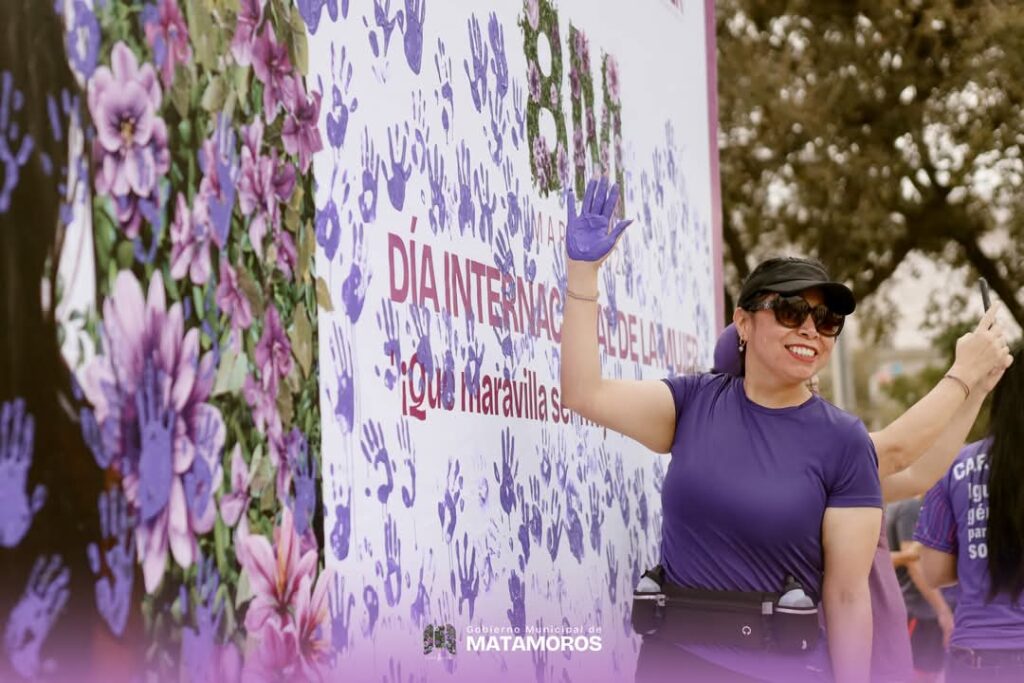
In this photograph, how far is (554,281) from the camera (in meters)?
3.83

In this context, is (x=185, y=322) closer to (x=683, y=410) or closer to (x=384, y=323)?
(x=384, y=323)

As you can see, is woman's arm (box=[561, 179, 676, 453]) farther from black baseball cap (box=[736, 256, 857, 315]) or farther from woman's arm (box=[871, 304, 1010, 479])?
woman's arm (box=[871, 304, 1010, 479])

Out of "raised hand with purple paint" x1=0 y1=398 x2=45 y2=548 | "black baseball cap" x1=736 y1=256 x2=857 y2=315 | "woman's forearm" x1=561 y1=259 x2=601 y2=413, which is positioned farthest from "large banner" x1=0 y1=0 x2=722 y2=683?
"black baseball cap" x1=736 y1=256 x2=857 y2=315

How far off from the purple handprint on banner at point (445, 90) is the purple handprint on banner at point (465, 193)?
0.22 feet

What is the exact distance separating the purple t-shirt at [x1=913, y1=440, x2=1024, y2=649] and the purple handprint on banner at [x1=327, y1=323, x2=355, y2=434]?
2.01 meters

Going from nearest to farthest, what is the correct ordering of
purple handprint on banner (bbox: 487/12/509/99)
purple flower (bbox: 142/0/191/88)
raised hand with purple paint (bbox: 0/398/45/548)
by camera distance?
1. raised hand with purple paint (bbox: 0/398/45/548)
2. purple flower (bbox: 142/0/191/88)
3. purple handprint on banner (bbox: 487/12/509/99)

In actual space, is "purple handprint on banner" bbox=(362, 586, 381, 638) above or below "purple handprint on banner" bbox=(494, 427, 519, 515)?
below

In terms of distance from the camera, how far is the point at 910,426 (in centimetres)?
361

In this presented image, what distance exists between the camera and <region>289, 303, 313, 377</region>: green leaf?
2559mm

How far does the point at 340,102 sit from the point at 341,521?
0.77 m

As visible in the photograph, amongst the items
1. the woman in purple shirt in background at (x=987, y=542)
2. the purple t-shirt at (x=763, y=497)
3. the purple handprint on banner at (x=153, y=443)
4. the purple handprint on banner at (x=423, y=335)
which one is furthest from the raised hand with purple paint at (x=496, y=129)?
the woman in purple shirt in background at (x=987, y=542)

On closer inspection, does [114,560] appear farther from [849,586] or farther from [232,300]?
[849,586]

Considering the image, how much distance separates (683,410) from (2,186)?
5.85ft

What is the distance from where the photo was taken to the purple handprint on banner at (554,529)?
3.67 m
